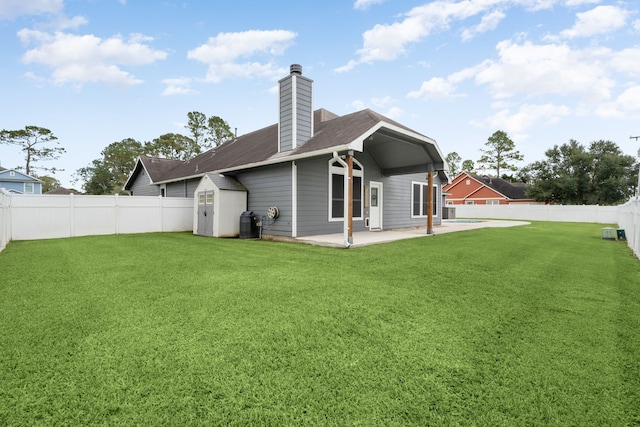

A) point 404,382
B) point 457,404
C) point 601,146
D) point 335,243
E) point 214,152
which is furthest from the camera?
point 601,146

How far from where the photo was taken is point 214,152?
15391mm

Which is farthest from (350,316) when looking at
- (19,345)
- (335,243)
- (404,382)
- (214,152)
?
(214,152)

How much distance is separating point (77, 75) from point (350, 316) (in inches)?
854

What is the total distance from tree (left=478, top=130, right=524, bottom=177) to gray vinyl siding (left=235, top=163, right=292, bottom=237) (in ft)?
138

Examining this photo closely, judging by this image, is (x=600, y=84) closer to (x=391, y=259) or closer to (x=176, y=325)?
(x=391, y=259)

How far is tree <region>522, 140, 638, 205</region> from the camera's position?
27.7 meters

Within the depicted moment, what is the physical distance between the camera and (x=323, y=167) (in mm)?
9367

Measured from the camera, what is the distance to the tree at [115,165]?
3631 centimetres

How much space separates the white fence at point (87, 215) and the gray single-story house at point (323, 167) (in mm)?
1955

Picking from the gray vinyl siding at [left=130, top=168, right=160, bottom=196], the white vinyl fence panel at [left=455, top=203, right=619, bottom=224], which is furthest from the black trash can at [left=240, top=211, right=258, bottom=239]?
the white vinyl fence panel at [left=455, top=203, right=619, bottom=224]

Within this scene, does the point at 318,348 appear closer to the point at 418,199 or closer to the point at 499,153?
the point at 418,199

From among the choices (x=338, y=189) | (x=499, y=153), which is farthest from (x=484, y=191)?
(x=338, y=189)

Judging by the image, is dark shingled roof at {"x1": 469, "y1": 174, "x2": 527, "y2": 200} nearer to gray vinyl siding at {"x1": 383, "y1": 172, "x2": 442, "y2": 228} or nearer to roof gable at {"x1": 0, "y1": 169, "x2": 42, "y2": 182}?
gray vinyl siding at {"x1": 383, "y1": 172, "x2": 442, "y2": 228}

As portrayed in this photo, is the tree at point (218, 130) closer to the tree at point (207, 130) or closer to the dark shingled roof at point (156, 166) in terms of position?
the tree at point (207, 130)
